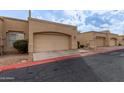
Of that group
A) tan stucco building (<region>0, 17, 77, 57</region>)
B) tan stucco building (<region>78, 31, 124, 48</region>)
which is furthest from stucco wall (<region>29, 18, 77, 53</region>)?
tan stucco building (<region>78, 31, 124, 48</region>)

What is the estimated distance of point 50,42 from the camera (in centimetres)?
1669

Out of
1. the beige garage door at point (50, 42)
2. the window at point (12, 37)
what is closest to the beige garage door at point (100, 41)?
the beige garage door at point (50, 42)

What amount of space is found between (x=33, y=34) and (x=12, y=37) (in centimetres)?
271

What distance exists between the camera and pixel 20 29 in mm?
15992

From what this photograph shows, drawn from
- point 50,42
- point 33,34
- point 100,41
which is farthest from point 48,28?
point 100,41

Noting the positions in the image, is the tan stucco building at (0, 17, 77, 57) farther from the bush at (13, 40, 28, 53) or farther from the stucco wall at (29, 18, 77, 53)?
the bush at (13, 40, 28, 53)

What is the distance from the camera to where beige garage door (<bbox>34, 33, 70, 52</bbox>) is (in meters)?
15.5

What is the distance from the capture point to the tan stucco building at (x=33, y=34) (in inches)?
577

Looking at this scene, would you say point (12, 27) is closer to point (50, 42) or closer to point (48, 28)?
point (48, 28)

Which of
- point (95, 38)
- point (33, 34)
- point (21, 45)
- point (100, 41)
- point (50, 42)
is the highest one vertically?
point (95, 38)

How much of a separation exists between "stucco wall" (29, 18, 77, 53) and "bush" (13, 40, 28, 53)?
769 millimetres

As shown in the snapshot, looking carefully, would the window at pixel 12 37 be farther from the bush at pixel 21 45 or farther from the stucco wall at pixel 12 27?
the bush at pixel 21 45

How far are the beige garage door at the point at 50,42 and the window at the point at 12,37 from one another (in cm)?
218
